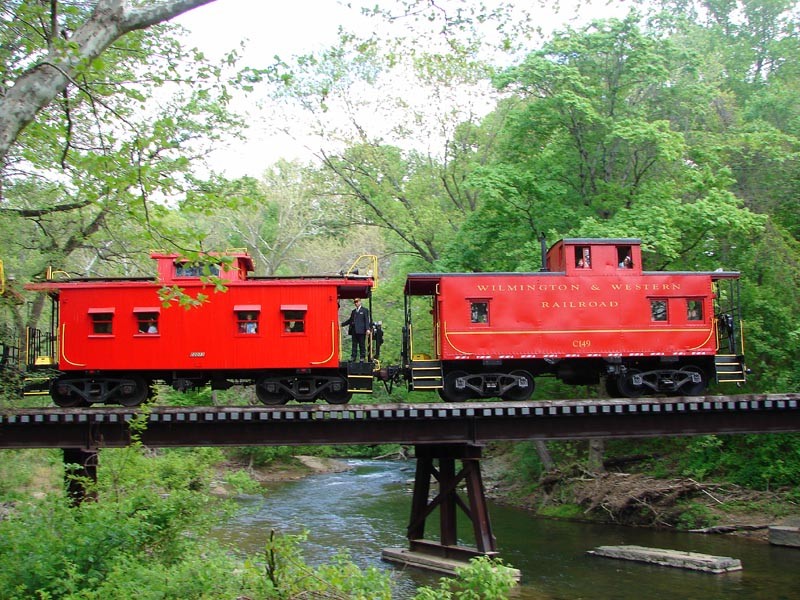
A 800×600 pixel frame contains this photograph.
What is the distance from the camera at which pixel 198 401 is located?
38625 millimetres

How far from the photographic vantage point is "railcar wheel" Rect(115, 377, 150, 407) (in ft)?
61.0

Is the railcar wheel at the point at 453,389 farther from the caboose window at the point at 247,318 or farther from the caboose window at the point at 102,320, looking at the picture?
the caboose window at the point at 102,320

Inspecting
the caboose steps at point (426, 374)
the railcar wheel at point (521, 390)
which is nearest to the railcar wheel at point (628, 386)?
the railcar wheel at point (521, 390)

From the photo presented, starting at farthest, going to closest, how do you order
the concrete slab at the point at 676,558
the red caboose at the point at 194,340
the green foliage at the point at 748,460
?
the green foliage at the point at 748,460, the red caboose at the point at 194,340, the concrete slab at the point at 676,558

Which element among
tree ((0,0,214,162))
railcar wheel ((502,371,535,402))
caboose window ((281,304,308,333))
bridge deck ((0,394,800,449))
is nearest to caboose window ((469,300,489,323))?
railcar wheel ((502,371,535,402))

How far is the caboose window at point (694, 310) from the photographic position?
19.7 metres

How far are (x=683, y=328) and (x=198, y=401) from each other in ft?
85.1

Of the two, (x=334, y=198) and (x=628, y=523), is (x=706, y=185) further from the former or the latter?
(x=334, y=198)

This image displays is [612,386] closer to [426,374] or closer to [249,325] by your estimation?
[426,374]

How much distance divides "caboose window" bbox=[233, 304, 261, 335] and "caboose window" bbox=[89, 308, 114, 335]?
9.78ft

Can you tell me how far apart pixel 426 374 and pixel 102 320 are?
26.0 feet

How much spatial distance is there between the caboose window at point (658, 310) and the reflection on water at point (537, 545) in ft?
19.6

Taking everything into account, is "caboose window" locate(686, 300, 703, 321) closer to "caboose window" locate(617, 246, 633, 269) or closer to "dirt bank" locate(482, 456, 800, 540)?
"caboose window" locate(617, 246, 633, 269)

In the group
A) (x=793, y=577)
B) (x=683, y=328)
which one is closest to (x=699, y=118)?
(x=683, y=328)
